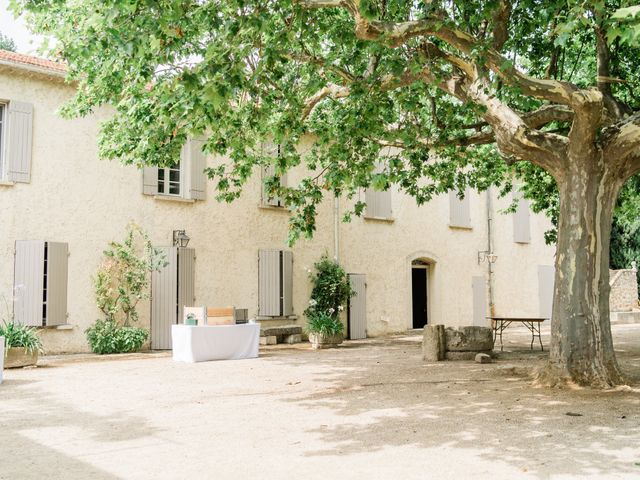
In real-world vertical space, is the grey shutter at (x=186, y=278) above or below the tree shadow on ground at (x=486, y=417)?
above

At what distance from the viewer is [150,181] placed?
13531 mm

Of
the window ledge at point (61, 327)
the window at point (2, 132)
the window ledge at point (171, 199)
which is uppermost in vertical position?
the window at point (2, 132)

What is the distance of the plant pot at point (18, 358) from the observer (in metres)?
9.91

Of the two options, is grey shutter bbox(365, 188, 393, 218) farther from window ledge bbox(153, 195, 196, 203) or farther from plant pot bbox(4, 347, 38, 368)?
plant pot bbox(4, 347, 38, 368)

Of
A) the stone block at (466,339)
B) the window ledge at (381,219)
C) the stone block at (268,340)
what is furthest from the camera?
the window ledge at (381,219)

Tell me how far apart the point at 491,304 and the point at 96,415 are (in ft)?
50.6

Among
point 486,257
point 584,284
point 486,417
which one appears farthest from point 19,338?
point 486,257

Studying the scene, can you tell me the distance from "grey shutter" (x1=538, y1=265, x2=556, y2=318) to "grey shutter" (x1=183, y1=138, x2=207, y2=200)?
12.5 meters

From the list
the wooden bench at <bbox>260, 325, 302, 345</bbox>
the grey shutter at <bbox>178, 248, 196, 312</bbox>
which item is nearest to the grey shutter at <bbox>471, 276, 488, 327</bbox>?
the wooden bench at <bbox>260, 325, 302, 345</bbox>

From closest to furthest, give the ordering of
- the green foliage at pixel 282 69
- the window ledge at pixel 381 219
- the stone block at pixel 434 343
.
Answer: the green foliage at pixel 282 69 < the stone block at pixel 434 343 < the window ledge at pixel 381 219

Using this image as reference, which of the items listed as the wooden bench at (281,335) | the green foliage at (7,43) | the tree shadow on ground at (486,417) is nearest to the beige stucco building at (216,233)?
the wooden bench at (281,335)

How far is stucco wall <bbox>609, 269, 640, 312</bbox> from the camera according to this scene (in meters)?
22.3

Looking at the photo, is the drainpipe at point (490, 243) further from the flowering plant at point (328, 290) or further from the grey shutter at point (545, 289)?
the flowering plant at point (328, 290)

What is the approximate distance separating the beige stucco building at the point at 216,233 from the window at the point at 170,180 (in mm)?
31
